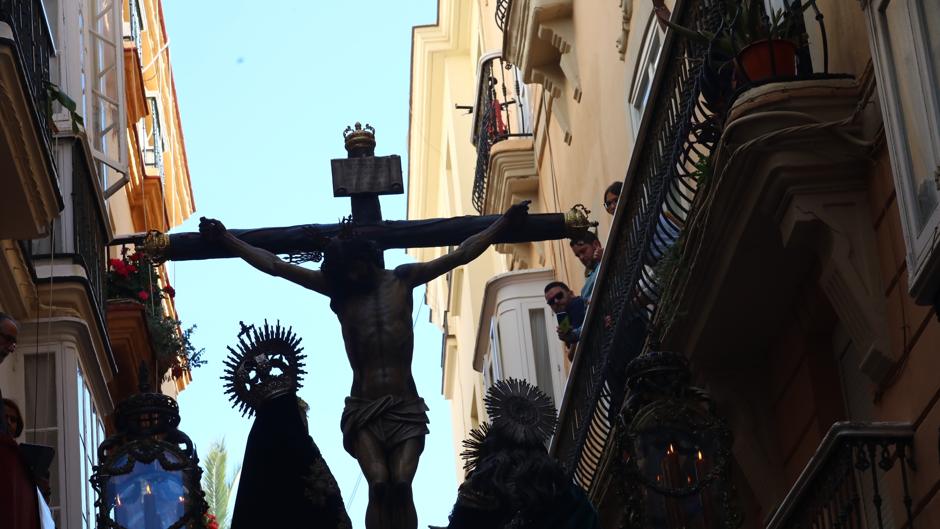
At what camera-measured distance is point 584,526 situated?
768 centimetres

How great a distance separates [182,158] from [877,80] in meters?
27.2

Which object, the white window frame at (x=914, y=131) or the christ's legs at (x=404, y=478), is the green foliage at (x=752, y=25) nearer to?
the white window frame at (x=914, y=131)

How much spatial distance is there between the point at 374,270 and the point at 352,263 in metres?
0.09

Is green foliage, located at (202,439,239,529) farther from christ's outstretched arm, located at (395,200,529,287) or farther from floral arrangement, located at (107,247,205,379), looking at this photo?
christ's outstretched arm, located at (395,200,529,287)

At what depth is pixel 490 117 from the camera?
2273 cm

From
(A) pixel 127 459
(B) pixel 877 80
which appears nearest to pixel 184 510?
(A) pixel 127 459

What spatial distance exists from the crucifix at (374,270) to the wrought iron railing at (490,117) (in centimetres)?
1304

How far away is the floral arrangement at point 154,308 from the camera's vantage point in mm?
18938

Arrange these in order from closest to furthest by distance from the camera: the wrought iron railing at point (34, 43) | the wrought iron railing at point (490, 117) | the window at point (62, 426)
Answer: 1. the wrought iron railing at point (34, 43)
2. the window at point (62, 426)
3. the wrought iron railing at point (490, 117)

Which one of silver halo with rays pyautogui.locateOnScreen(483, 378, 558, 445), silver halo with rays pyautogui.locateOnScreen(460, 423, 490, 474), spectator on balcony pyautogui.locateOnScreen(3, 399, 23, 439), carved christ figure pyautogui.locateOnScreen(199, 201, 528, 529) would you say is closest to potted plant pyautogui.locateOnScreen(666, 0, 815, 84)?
carved christ figure pyautogui.locateOnScreen(199, 201, 528, 529)

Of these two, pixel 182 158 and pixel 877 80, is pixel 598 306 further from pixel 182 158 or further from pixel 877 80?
pixel 182 158

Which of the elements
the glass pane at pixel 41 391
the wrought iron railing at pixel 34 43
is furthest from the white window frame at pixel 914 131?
the glass pane at pixel 41 391

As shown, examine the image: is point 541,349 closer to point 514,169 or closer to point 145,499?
point 514,169

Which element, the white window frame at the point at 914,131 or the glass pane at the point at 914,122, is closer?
the white window frame at the point at 914,131
